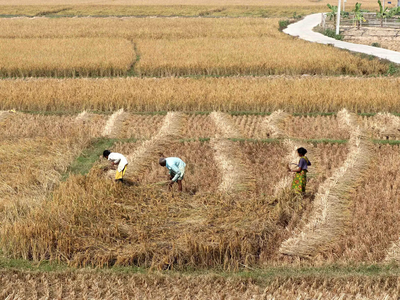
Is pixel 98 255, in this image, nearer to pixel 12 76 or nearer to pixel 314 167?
pixel 314 167

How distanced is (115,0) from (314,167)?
5701cm

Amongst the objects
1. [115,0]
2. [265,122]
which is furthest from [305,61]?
[115,0]

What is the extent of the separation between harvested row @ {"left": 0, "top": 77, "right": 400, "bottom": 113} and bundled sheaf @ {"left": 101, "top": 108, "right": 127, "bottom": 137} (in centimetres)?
67

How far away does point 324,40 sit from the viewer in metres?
25.9

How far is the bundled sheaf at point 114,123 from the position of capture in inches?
425

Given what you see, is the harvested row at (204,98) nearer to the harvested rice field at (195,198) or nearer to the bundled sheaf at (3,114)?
the bundled sheaf at (3,114)

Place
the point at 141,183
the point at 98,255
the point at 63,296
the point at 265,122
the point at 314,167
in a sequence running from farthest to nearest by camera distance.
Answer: the point at 265,122 < the point at 314,167 < the point at 141,183 < the point at 98,255 < the point at 63,296

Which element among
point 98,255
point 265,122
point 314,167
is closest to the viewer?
point 98,255

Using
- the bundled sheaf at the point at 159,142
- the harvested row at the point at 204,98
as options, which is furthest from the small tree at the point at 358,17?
the bundled sheaf at the point at 159,142

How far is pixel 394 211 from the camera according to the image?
6.89 metres

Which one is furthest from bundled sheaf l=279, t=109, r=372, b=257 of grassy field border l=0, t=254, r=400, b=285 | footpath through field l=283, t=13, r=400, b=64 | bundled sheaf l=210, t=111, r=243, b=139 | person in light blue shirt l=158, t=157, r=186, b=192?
footpath through field l=283, t=13, r=400, b=64

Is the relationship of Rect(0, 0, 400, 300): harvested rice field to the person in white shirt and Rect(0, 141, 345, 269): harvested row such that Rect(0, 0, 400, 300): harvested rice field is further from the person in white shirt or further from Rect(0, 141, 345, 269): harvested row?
the person in white shirt

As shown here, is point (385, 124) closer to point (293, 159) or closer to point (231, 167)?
point (293, 159)

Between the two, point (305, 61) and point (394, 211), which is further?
point (305, 61)
